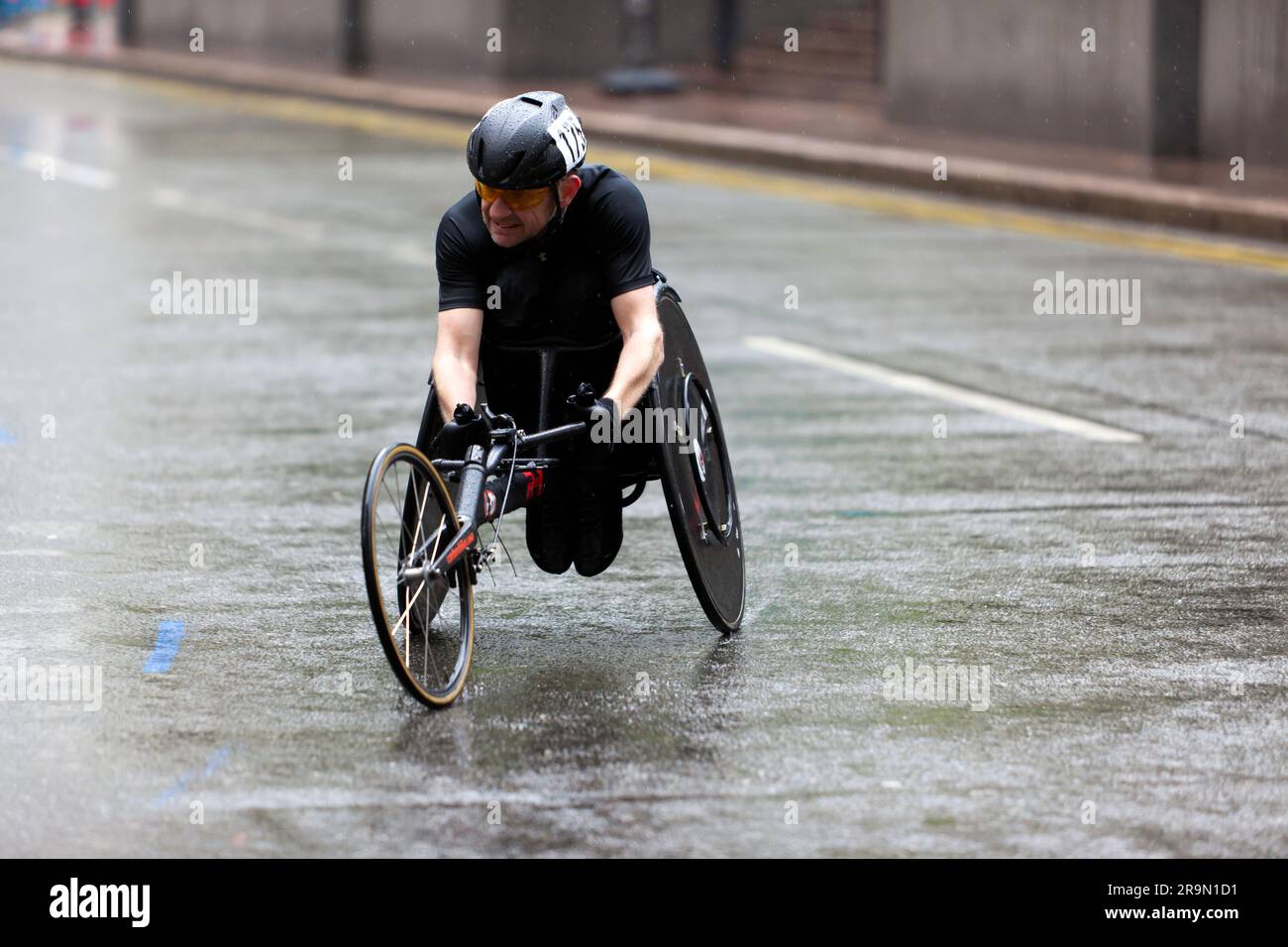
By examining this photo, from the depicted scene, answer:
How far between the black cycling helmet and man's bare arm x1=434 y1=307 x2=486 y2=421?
1.44 feet

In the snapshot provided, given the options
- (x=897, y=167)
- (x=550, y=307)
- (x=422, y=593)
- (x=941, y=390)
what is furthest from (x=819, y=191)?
(x=422, y=593)

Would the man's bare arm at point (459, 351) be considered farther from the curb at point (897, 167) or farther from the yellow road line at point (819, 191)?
the curb at point (897, 167)

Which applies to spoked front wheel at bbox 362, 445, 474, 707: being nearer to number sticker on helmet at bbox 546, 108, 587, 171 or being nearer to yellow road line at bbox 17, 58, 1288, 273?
number sticker on helmet at bbox 546, 108, 587, 171

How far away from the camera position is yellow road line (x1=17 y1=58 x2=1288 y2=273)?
Result: 16.4 meters

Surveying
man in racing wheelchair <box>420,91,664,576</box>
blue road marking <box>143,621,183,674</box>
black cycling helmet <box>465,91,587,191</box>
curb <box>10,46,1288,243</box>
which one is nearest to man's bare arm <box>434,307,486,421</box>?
man in racing wheelchair <box>420,91,664,576</box>

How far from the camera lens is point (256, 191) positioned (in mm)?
20781

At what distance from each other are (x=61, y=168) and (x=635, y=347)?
1678 centimetres

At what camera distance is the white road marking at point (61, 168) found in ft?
69.3

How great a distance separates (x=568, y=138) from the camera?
6.44 m

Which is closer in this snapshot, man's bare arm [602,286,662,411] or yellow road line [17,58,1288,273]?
man's bare arm [602,286,662,411]

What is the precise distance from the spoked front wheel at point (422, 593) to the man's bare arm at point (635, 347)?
583 mm

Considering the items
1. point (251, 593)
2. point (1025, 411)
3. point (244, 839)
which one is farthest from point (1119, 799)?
point (1025, 411)

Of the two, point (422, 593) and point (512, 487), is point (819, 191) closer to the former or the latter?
point (512, 487)
